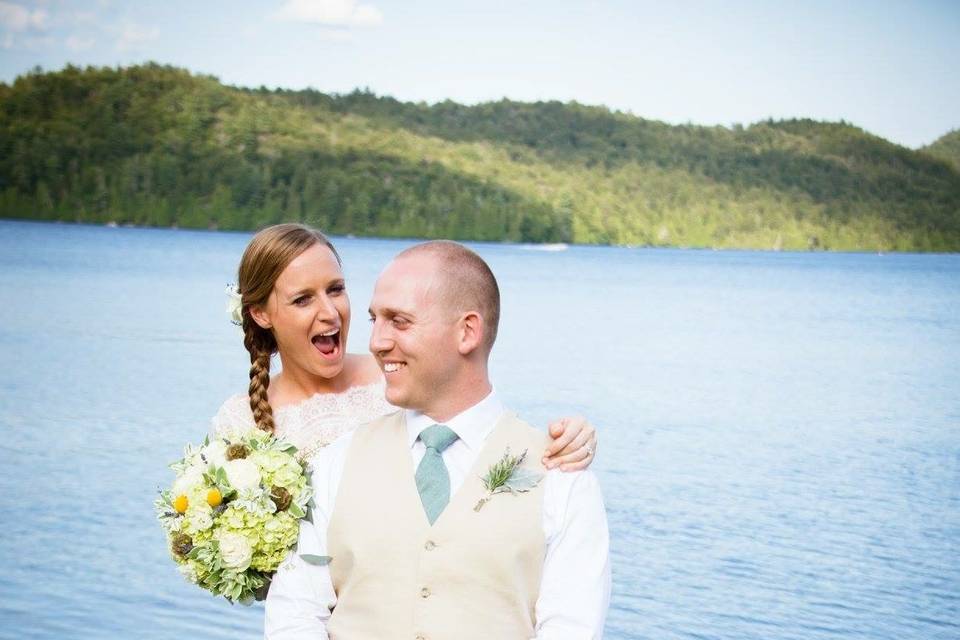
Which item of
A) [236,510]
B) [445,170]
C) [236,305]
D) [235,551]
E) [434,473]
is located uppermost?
[445,170]

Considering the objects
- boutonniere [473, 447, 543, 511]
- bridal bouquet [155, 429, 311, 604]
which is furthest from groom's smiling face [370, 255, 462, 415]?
bridal bouquet [155, 429, 311, 604]

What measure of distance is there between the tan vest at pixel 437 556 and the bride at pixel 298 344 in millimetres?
992

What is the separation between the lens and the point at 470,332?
11.9 feet

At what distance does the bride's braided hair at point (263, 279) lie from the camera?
Answer: 4.72 meters

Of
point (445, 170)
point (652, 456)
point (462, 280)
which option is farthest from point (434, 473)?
point (445, 170)

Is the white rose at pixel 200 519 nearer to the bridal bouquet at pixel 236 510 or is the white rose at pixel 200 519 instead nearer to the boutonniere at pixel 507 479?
the bridal bouquet at pixel 236 510

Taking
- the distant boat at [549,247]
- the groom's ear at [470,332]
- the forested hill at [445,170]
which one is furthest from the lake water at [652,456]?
the distant boat at [549,247]

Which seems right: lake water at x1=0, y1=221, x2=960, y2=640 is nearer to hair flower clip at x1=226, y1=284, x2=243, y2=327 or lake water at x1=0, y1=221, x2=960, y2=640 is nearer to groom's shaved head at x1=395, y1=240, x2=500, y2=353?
hair flower clip at x1=226, y1=284, x2=243, y2=327

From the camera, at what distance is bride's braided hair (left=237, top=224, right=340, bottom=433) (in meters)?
4.72

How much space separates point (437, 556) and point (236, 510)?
2.53 ft

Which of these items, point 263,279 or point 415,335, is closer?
point 415,335

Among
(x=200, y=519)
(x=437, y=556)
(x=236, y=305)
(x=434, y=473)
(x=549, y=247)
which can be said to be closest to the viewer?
(x=437, y=556)

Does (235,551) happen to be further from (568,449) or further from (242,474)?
(568,449)

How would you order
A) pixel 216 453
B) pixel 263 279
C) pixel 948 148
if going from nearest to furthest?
pixel 216 453
pixel 263 279
pixel 948 148
